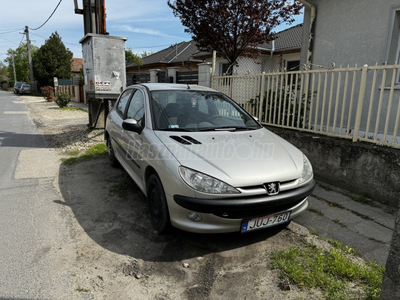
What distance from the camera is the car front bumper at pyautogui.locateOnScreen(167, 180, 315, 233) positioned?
98.4 inches

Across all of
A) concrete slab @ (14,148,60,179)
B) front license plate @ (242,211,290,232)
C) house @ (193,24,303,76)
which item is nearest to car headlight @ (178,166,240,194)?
front license plate @ (242,211,290,232)

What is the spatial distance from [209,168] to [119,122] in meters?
2.45

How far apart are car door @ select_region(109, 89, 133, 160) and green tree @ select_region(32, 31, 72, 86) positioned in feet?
118

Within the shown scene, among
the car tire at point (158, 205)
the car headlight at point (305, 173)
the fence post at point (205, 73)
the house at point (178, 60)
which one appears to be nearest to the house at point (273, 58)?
the house at point (178, 60)

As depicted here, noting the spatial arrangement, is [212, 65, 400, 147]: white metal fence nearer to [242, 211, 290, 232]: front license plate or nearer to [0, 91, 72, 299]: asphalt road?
[242, 211, 290, 232]: front license plate

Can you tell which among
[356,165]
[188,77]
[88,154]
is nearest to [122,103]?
[88,154]

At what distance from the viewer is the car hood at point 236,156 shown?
8.57 feet

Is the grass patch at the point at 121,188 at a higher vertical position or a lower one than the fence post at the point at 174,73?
lower

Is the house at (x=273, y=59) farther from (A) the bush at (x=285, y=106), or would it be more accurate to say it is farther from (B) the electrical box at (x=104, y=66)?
(A) the bush at (x=285, y=106)

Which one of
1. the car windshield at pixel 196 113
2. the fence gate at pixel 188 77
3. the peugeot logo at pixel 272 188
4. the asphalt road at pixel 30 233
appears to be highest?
the fence gate at pixel 188 77

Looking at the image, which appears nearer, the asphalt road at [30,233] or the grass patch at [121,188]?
the asphalt road at [30,233]

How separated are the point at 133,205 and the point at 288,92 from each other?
12.2 ft

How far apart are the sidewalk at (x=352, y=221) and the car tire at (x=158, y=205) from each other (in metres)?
1.68

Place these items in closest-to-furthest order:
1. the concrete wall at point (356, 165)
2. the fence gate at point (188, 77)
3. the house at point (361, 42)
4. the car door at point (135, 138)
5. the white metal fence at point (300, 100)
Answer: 1. the car door at point (135, 138)
2. the concrete wall at point (356, 165)
3. the white metal fence at point (300, 100)
4. the house at point (361, 42)
5. the fence gate at point (188, 77)
